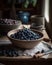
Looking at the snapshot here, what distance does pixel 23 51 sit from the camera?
66.9 inches

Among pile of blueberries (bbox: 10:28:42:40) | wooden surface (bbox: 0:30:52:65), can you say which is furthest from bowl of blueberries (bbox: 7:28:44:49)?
wooden surface (bbox: 0:30:52:65)

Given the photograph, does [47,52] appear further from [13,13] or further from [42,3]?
[13,13]

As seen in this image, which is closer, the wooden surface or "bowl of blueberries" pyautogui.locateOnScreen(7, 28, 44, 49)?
the wooden surface

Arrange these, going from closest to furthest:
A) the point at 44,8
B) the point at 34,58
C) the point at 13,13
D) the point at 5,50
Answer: the point at 34,58, the point at 5,50, the point at 44,8, the point at 13,13

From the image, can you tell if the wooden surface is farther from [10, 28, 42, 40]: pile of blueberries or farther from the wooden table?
[10, 28, 42, 40]: pile of blueberries

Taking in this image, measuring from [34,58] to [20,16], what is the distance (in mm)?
2140

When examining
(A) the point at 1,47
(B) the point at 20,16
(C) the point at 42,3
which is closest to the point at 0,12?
(B) the point at 20,16
